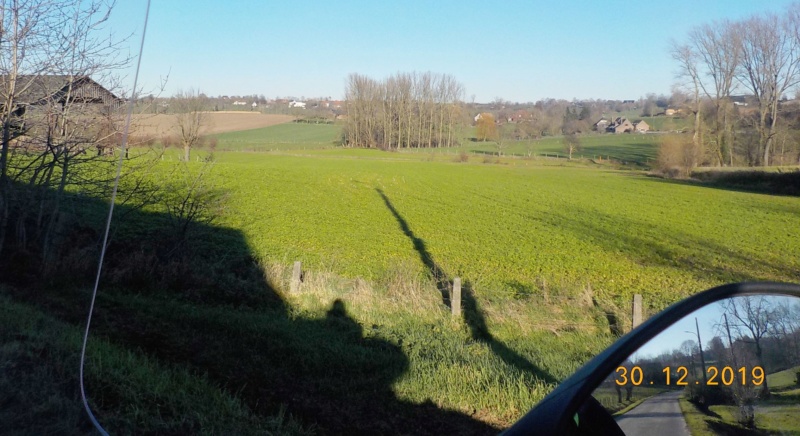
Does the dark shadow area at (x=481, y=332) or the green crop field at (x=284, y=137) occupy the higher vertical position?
the green crop field at (x=284, y=137)

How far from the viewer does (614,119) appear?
664 centimetres

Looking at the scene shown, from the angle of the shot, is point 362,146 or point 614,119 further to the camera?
point 362,146

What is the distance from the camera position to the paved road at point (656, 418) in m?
1.27

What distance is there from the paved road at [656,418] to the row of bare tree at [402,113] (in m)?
16.5

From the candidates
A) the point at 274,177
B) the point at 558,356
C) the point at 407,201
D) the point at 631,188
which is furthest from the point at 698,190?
the point at 274,177

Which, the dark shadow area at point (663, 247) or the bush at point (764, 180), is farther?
the bush at point (764, 180)

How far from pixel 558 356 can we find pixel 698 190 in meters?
13.3

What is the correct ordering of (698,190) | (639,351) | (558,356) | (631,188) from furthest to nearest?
(631,188), (698,190), (558,356), (639,351)

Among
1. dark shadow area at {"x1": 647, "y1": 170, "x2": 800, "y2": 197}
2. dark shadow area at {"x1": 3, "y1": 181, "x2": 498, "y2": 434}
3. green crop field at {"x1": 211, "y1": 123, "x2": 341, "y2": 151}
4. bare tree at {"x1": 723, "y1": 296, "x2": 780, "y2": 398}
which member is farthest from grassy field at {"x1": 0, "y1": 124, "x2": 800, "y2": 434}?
green crop field at {"x1": 211, "y1": 123, "x2": 341, "y2": 151}

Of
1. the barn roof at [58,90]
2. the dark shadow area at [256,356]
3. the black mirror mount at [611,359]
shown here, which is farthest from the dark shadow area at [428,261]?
the black mirror mount at [611,359]

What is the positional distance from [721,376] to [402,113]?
878 inches

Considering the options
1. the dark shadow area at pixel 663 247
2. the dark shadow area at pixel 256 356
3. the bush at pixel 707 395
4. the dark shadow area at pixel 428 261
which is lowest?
the dark shadow area at pixel 428 261

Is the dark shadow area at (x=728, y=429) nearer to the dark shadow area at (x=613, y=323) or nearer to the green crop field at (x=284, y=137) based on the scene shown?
the dark shadow area at (x=613, y=323)

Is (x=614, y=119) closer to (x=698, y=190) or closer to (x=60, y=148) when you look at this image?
(x=60, y=148)
